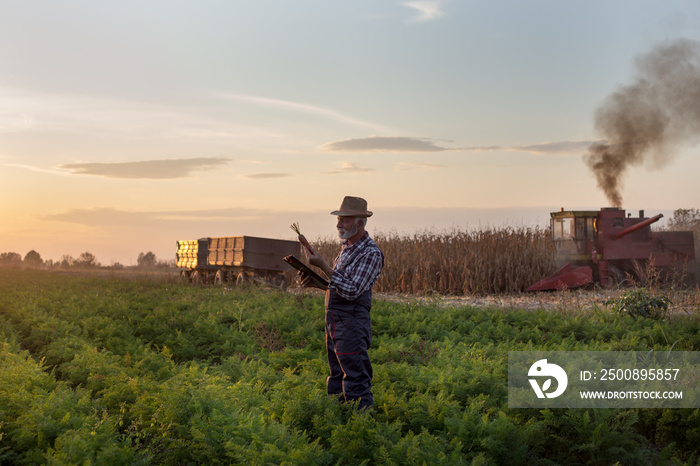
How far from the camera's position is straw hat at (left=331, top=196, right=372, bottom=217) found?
5945 mm

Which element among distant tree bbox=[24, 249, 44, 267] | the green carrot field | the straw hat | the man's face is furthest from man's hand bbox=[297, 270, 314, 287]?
distant tree bbox=[24, 249, 44, 267]

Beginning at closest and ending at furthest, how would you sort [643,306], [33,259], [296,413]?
1. [296,413]
2. [643,306]
3. [33,259]

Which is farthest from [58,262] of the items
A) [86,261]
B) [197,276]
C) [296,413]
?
[296,413]

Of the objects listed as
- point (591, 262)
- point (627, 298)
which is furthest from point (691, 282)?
point (627, 298)

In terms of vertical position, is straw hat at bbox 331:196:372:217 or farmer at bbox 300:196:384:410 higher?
straw hat at bbox 331:196:372:217

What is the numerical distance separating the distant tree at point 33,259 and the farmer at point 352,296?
174ft

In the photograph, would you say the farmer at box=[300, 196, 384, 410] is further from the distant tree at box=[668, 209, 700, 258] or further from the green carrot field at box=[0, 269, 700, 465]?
the distant tree at box=[668, 209, 700, 258]

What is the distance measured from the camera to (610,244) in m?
23.3

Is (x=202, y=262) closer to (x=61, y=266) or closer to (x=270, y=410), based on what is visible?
(x=270, y=410)

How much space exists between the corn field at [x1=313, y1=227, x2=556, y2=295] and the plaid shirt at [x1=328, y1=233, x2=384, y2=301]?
657 inches

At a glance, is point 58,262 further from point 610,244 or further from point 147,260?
point 610,244

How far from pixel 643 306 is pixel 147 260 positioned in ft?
173

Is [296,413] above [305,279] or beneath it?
beneath

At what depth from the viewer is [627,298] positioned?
13.1m
